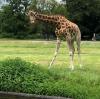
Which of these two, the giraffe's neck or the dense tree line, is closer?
the giraffe's neck

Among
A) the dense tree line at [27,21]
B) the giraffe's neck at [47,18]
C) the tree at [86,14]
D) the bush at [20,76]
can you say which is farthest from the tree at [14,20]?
the bush at [20,76]

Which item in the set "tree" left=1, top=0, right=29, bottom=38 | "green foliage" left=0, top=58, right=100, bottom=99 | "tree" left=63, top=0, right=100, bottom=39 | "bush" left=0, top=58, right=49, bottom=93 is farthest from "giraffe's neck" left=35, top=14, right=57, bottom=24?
"tree" left=63, top=0, right=100, bottom=39

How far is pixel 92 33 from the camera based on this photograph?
229 ft

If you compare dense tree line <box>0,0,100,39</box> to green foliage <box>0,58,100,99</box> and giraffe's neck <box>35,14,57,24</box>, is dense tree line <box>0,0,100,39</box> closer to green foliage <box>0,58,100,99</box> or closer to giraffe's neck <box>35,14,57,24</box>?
giraffe's neck <box>35,14,57,24</box>

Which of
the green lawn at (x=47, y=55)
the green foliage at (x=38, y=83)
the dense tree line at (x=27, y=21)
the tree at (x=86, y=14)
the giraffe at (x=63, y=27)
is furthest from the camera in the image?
the tree at (x=86, y=14)

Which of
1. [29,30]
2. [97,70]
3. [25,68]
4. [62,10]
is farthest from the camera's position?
[29,30]

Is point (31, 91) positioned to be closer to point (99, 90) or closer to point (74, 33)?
point (99, 90)

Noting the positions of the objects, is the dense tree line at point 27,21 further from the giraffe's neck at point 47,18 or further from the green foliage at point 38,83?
the green foliage at point 38,83

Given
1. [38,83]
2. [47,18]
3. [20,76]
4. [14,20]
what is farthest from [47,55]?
[14,20]

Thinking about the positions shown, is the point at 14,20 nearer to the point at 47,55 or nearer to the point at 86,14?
the point at 86,14

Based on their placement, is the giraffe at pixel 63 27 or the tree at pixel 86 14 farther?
the tree at pixel 86 14

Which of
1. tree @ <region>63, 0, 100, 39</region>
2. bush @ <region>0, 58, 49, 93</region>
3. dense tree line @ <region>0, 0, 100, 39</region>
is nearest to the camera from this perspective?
bush @ <region>0, 58, 49, 93</region>

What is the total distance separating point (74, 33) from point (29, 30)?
168ft

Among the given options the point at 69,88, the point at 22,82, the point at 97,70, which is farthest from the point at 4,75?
the point at 97,70
